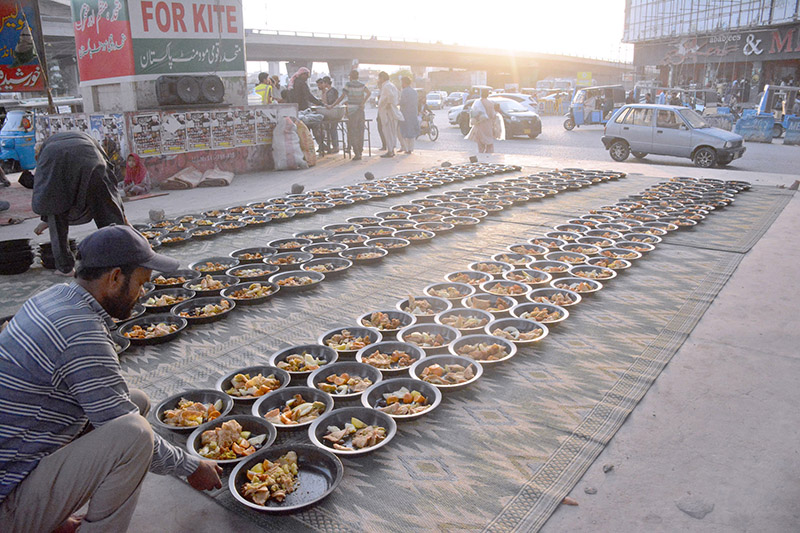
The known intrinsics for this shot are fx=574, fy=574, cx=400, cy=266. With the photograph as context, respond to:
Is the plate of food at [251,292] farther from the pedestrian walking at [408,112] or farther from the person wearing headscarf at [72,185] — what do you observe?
the pedestrian walking at [408,112]

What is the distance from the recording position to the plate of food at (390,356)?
11.3ft

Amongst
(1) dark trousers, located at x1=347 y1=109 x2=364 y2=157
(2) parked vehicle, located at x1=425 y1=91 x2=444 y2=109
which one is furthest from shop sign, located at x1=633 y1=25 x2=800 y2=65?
(1) dark trousers, located at x1=347 y1=109 x2=364 y2=157

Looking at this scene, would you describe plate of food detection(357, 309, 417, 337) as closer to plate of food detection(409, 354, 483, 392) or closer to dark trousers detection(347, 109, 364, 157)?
plate of food detection(409, 354, 483, 392)

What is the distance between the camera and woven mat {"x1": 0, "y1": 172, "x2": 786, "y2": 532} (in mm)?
2363

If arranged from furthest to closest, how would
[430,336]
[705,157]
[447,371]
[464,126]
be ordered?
[464,126], [705,157], [430,336], [447,371]

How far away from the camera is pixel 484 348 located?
11.8 ft

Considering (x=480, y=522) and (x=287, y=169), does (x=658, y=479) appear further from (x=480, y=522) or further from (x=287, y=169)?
(x=287, y=169)

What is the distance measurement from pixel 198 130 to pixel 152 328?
7.62m

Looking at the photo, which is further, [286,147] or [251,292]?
[286,147]

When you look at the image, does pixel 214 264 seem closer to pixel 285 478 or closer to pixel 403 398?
pixel 403 398

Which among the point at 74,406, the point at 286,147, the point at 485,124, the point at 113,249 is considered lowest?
the point at 74,406

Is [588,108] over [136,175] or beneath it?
over

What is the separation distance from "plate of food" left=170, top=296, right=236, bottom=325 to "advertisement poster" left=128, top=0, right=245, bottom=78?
8.10 metres

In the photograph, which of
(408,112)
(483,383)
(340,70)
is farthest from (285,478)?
(340,70)
